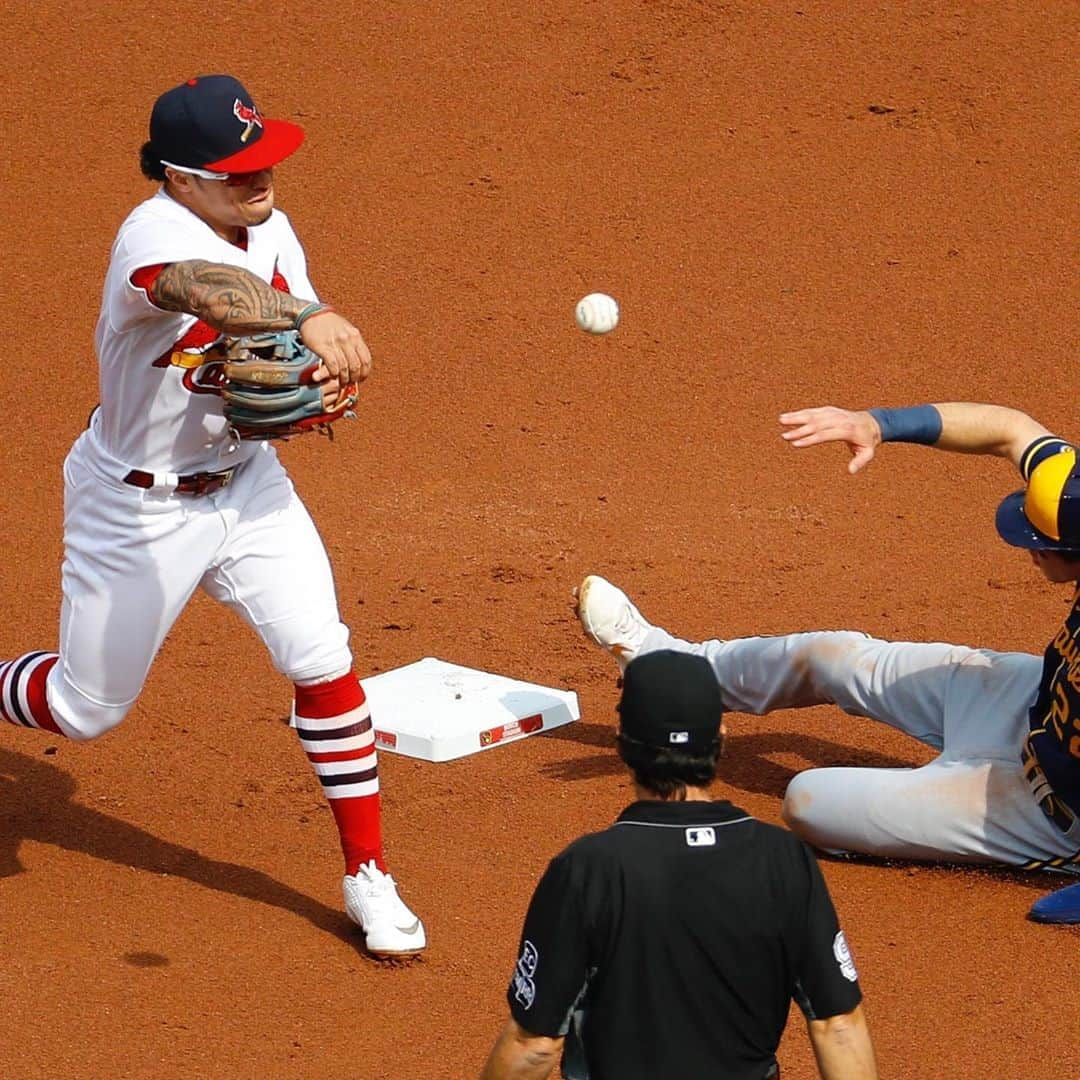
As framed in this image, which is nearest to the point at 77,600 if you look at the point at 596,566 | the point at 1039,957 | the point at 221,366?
the point at 221,366

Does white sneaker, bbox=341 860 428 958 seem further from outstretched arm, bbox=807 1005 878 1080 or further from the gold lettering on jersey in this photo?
outstretched arm, bbox=807 1005 878 1080

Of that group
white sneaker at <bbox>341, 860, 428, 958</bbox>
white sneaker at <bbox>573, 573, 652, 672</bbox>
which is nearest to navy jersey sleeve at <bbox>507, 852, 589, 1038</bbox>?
white sneaker at <bbox>341, 860, 428, 958</bbox>

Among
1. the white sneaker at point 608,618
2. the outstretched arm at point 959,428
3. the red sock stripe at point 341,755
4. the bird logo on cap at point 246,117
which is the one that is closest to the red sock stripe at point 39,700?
the red sock stripe at point 341,755

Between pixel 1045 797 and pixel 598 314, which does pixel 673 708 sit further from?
pixel 598 314

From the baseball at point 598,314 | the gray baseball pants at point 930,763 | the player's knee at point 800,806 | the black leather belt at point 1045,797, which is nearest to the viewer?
the black leather belt at point 1045,797

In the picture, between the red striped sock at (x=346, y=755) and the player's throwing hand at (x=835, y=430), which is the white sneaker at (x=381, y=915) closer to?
the red striped sock at (x=346, y=755)

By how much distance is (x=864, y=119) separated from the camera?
10828mm

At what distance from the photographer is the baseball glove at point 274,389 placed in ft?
14.0

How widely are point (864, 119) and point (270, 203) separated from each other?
23.3 ft

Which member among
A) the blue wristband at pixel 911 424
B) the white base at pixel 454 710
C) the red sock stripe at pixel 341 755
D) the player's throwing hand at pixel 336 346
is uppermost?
the player's throwing hand at pixel 336 346

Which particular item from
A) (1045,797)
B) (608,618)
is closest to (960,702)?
(1045,797)

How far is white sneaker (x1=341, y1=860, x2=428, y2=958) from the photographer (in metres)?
4.58

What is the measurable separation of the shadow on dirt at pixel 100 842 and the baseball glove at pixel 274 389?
4.57 feet

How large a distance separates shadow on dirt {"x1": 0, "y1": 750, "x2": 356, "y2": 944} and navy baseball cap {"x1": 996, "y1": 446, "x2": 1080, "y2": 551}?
2.15 m
